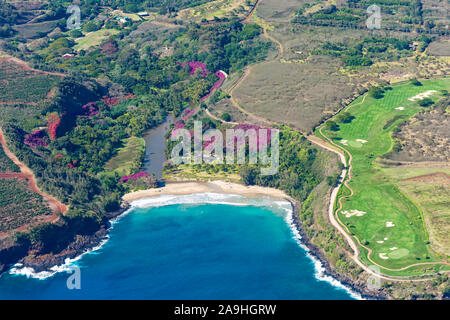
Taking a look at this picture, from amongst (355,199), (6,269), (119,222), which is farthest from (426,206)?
(6,269)

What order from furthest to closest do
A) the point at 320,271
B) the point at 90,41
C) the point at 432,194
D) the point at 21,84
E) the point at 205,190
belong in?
the point at 90,41 → the point at 21,84 → the point at 205,190 → the point at 432,194 → the point at 320,271

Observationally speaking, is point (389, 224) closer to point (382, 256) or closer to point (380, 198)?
point (380, 198)

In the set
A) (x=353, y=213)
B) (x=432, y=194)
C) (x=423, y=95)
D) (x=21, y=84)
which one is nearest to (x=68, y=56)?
(x=21, y=84)

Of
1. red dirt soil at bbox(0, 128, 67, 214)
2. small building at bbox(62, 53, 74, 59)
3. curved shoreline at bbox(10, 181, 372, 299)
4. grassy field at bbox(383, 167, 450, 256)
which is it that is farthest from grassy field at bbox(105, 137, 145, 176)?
small building at bbox(62, 53, 74, 59)

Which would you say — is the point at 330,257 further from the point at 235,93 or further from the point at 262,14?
the point at 262,14

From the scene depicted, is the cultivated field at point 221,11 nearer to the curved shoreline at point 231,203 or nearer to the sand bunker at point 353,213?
the curved shoreline at point 231,203
